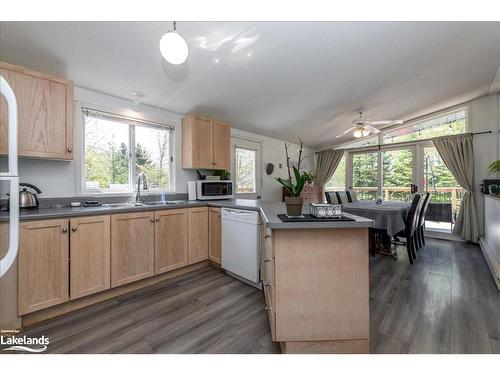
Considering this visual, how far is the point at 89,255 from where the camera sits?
6.11ft

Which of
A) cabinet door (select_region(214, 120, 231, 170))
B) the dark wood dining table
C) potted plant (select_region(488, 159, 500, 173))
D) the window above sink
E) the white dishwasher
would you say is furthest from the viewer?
potted plant (select_region(488, 159, 500, 173))

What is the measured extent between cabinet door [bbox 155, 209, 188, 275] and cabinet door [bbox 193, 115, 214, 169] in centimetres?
86

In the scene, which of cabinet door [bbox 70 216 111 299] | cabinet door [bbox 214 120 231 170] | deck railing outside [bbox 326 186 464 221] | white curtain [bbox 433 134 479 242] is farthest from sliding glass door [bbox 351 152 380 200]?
cabinet door [bbox 70 216 111 299]

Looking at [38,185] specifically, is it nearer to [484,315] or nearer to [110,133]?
[110,133]

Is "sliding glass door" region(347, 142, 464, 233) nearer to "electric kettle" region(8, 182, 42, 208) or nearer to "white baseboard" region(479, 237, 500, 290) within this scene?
"white baseboard" region(479, 237, 500, 290)

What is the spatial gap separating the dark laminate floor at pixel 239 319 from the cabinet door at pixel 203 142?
157cm

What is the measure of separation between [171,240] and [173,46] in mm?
1903

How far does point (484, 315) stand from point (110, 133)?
4.13m

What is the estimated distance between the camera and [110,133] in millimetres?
2602

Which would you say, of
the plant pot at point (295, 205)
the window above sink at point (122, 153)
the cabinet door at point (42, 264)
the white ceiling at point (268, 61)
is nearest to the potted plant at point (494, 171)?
the white ceiling at point (268, 61)

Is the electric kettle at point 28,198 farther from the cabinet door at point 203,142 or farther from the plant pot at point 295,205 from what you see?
the plant pot at point 295,205

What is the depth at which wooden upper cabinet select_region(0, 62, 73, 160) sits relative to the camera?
1.71 m

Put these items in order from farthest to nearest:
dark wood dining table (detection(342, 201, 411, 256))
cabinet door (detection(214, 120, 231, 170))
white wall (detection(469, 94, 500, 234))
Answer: white wall (detection(469, 94, 500, 234)) → cabinet door (detection(214, 120, 231, 170)) → dark wood dining table (detection(342, 201, 411, 256))
